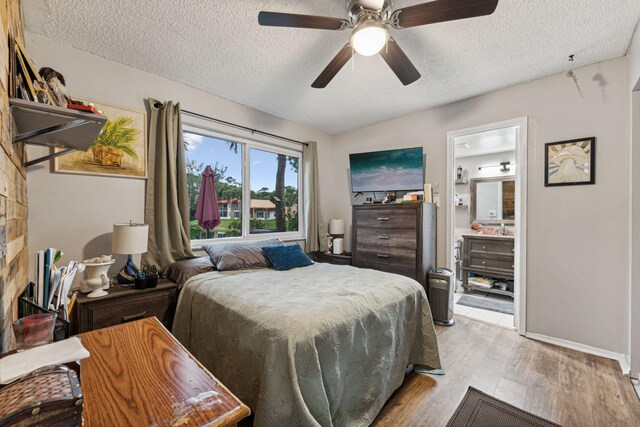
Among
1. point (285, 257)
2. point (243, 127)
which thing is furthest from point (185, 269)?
point (243, 127)

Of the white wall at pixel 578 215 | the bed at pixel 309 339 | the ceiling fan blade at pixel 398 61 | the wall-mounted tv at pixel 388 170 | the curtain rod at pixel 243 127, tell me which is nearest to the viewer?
the bed at pixel 309 339

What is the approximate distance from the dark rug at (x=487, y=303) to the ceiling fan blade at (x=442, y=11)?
3.56 metres

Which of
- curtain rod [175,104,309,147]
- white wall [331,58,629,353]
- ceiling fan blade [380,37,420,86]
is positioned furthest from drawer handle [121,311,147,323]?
white wall [331,58,629,353]

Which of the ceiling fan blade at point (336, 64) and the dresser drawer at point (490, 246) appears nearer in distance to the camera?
the ceiling fan blade at point (336, 64)

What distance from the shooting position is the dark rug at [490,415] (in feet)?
5.41

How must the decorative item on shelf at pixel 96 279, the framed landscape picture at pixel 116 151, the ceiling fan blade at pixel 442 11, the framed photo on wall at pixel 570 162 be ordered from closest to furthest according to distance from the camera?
the ceiling fan blade at pixel 442 11 < the decorative item on shelf at pixel 96 279 < the framed landscape picture at pixel 116 151 < the framed photo on wall at pixel 570 162

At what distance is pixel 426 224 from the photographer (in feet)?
10.6

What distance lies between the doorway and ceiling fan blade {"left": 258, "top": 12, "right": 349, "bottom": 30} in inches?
91.2

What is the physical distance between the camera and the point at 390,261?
11.2ft

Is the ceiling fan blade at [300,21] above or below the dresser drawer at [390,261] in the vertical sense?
above

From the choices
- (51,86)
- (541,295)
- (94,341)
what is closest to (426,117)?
(541,295)

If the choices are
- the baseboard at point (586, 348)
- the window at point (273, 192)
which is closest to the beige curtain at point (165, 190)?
the window at point (273, 192)

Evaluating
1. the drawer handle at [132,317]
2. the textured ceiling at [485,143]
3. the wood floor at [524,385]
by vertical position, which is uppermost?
the textured ceiling at [485,143]

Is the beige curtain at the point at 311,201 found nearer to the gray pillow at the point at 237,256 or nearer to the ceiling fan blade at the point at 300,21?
the gray pillow at the point at 237,256
